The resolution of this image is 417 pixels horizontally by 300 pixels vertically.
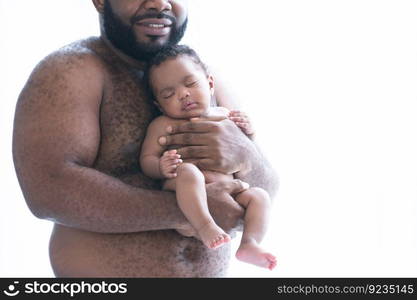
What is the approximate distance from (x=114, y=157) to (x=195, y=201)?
278mm

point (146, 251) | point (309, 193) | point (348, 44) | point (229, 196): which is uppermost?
point (348, 44)

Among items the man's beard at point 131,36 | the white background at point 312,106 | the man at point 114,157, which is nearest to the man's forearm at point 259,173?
the man at point 114,157

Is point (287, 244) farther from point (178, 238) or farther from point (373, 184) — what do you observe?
point (178, 238)

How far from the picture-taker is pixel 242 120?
1.85 m

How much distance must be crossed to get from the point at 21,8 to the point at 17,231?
0.78 metres

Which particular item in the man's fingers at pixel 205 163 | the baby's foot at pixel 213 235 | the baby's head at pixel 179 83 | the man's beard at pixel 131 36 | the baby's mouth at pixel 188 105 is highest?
the man's beard at pixel 131 36

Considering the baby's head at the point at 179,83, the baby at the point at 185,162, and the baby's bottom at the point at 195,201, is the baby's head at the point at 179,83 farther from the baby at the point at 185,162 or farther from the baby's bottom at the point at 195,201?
the baby's bottom at the point at 195,201

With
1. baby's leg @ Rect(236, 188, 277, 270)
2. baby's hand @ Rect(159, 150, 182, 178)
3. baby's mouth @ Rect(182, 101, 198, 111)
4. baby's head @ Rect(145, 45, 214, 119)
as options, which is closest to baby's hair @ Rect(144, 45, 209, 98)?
baby's head @ Rect(145, 45, 214, 119)

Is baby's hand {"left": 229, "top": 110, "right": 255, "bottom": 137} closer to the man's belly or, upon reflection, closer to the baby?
the baby

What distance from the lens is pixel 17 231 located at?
252cm

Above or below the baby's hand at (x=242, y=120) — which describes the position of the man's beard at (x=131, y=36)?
above

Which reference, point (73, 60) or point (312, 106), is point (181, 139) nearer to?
point (73, 60)

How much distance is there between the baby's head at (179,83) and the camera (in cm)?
169

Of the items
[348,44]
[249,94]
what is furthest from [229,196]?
[348,44]
